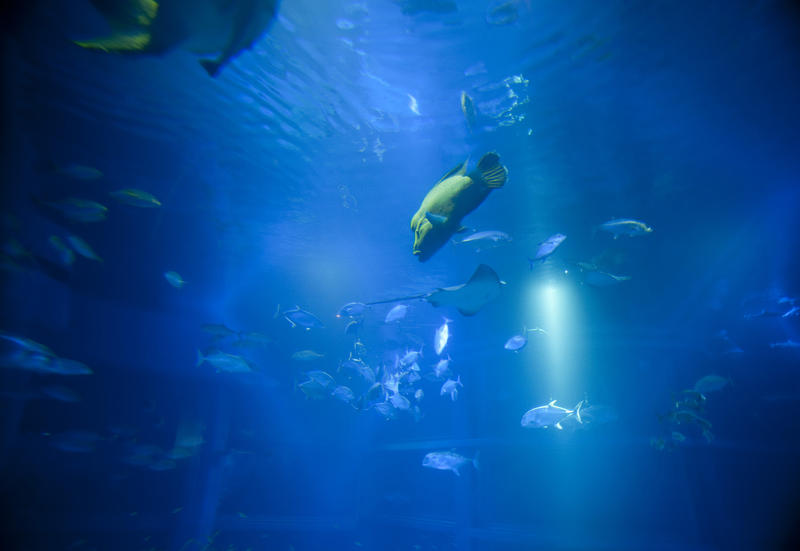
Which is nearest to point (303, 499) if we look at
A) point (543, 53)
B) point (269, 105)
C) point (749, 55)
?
point (269, 105)

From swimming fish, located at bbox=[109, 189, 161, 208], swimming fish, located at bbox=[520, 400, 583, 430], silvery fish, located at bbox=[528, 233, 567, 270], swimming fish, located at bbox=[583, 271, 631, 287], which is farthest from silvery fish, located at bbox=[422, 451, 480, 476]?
swimming fish, located at bbox=[109, 189, 161, 208]

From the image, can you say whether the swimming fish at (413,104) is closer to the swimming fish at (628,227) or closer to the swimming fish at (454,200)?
the swimming fish at (628,227)

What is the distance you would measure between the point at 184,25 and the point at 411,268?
12746mm

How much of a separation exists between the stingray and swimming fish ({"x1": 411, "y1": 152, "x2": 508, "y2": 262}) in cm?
101

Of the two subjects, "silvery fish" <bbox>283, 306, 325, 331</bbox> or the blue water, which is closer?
the blue water

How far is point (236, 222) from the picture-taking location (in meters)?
11.6

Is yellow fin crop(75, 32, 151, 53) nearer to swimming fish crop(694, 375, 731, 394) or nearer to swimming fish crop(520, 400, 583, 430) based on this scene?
swimming fish crop(520, 400, 583, 430)

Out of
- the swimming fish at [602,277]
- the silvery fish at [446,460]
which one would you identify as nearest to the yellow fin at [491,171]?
the swimming fish at [602,277]

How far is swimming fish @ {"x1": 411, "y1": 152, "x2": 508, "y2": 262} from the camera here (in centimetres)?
236

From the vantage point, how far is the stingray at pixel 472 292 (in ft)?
11.4

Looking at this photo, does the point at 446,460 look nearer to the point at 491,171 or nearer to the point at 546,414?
the point at 546,414

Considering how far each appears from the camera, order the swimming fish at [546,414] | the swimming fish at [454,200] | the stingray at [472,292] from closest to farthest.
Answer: the swimming fish at [454,200]
the stingray at [472,292]
the swimming fish at [546,414]

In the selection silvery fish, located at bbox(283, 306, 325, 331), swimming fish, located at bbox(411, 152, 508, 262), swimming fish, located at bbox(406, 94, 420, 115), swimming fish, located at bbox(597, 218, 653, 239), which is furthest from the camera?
silvery fish, located at bbox(283, 306, 325, 331)

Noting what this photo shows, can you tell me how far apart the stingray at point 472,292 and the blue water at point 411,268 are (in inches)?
55.4
